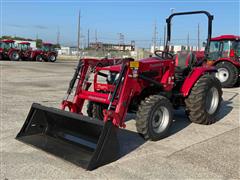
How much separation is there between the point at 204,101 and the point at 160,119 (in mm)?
1261

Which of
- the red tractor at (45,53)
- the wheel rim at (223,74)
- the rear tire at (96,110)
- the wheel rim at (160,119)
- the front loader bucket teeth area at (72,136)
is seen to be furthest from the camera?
the red tractor at (45,53)

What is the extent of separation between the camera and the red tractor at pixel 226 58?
43.2 feet

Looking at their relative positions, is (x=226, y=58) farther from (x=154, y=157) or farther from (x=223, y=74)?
(x=154, y=157)

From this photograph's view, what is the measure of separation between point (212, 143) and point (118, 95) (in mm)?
1817

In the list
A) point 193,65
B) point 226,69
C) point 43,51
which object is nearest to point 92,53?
point 43,51

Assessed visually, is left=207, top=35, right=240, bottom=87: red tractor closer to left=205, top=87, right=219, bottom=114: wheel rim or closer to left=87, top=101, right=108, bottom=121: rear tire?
left=205, top=87, right=219, bottom=114: wheel rim

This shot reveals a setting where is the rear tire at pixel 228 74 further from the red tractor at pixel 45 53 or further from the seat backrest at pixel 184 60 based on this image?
the red tractor at pixel 45 53

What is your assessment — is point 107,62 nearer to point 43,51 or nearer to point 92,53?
point 43,51

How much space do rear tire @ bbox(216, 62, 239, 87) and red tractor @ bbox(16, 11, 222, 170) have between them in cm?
716

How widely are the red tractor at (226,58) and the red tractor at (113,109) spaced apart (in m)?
7.24

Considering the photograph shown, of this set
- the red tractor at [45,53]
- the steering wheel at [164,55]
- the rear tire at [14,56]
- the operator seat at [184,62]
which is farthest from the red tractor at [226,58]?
the red tractor at [45,53]

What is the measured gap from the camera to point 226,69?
13.4 meters

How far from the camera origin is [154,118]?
511cm

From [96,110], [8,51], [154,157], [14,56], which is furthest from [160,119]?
[8,51]
